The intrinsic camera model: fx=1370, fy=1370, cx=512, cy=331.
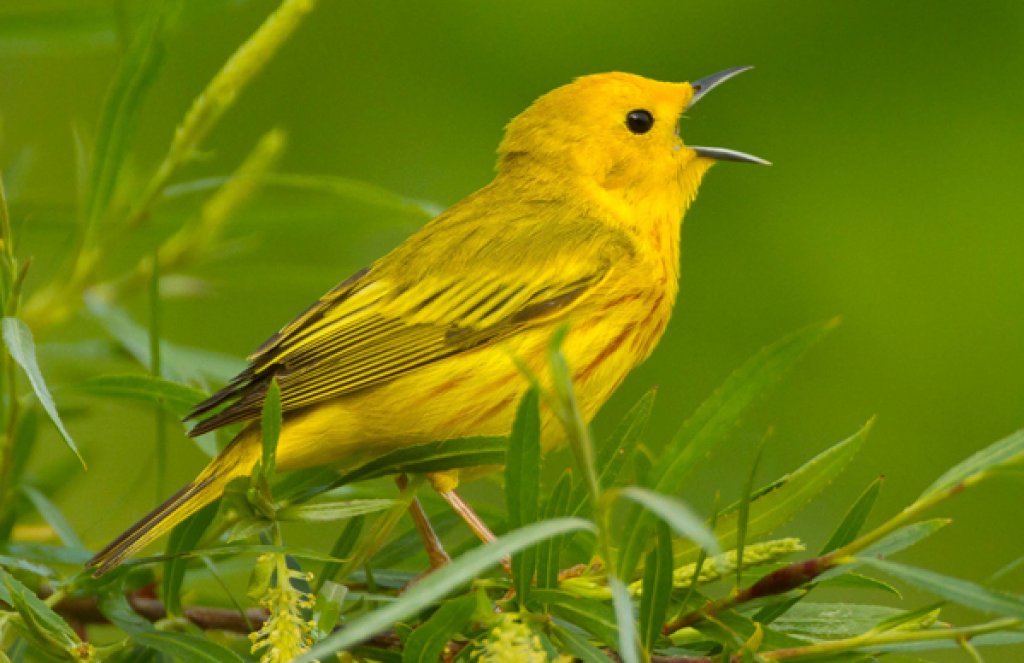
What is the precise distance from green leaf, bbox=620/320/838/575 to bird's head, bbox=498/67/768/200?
158 cm

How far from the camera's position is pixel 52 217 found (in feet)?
9.34

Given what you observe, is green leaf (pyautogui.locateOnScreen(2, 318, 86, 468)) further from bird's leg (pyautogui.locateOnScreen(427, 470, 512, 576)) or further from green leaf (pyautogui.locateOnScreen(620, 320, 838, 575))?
green leaf (pyautogui.locateOnScreen(620, 320, 838, 575))

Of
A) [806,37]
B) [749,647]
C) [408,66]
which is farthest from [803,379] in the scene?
[749,647]

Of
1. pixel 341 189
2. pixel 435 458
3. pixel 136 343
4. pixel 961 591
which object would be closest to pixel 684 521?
pixel 961 591

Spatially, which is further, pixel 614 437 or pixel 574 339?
pixel 574 339

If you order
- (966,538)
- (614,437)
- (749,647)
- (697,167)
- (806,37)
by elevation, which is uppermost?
(806,37)

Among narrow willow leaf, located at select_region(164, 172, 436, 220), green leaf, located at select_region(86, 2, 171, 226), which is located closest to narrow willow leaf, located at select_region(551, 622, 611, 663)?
narrow willow leaf, located at select_region(164, 172, 436, 220)

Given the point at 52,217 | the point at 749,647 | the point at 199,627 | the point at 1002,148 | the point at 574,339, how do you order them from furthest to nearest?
1. the point at 1002,148
2. the point at 52,217
3. the point at 574,339
4. the point at 199,627
5. the point at 749,647

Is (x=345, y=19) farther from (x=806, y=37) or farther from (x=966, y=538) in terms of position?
(x=966, y=538)

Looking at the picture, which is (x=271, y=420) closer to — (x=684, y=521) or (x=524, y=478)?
(x=524, y=478)

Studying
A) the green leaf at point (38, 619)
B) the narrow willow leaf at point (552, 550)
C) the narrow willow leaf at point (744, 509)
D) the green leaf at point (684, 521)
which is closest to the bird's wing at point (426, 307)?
the green leaf at point (38, 619)

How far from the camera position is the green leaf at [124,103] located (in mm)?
2404

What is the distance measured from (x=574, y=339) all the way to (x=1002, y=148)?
6.12ft

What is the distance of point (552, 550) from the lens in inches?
69.9
